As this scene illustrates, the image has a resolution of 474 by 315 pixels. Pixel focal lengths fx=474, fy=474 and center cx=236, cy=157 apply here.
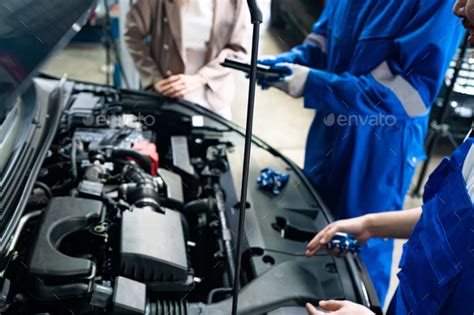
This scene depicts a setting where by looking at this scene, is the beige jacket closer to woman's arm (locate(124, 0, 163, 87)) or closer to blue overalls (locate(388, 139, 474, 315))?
woman's arm (locate(124, 0, 163, 87))

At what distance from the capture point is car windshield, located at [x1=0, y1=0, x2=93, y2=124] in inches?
30.4

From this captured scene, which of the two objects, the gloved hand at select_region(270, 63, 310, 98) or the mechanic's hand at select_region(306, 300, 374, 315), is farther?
the gloved hand at select_region(270, 63, 310, 98)

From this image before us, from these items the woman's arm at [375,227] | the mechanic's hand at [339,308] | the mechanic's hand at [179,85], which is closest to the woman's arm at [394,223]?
the woman's arm at [375,227]

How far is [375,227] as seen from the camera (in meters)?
1.05

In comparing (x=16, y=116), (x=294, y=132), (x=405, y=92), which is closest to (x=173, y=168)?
(x=16, y=116)

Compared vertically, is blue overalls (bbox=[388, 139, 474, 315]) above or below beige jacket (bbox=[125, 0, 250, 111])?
below

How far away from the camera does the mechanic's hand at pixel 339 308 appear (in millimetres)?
832

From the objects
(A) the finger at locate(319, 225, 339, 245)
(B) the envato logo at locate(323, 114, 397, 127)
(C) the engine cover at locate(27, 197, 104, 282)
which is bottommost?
(A) the finger at locate(319, 225, 339, 245)

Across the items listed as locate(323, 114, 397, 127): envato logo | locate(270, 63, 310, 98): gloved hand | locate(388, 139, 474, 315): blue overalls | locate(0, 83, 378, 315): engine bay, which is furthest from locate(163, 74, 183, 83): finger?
locate(388, 139, 474, 315): blue overalls

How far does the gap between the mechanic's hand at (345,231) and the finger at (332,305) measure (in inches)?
8.3

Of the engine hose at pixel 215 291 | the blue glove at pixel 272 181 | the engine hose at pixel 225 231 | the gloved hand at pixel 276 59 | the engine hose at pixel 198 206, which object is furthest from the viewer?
the gloved hand at pixel 276 59

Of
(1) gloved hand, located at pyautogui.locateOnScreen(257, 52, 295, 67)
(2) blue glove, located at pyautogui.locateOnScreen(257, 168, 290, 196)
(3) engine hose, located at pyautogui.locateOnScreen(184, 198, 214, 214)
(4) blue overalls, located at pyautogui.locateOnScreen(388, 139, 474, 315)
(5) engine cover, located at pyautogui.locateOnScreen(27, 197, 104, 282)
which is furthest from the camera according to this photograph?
(1) gloved hand, located at pyautogui.locateOnScreen(257, 52, 295, 67)

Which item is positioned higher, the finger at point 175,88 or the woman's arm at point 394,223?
the finger at point 175,88

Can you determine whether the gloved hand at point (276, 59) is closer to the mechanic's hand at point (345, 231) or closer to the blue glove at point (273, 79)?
the blue glove at point (273, 79)
